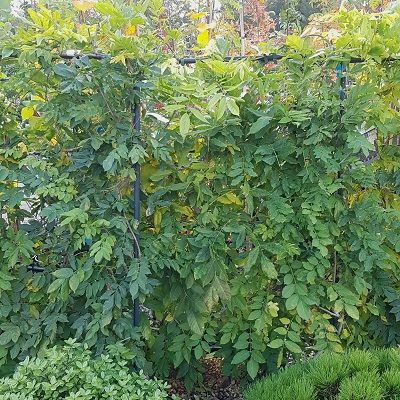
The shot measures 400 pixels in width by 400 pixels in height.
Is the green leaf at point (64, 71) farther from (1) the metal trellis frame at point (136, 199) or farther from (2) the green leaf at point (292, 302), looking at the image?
(2) the green leaf at point (292, 302)

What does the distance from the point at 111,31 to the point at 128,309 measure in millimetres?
1236

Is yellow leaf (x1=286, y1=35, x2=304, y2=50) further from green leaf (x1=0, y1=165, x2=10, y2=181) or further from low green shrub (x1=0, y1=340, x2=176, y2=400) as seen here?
low green shrub (x1=0, y1=340, x2=176, y2=400)

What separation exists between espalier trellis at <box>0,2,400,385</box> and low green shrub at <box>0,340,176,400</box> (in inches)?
10.6

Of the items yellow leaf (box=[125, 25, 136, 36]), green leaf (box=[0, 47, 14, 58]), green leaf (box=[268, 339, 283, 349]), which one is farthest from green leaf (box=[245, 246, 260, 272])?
green leaf (box=[0, 47, 14, 58])

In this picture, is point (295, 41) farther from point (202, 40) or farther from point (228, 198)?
point (228, 198)

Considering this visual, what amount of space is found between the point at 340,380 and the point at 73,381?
94 cm

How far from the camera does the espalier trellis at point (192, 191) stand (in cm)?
209

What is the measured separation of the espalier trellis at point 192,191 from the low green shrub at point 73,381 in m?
0.27

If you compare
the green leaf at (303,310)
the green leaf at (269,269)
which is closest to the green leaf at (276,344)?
the green leaf at (303,310)

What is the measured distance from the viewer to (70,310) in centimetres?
233

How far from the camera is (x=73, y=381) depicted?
1.73 meters

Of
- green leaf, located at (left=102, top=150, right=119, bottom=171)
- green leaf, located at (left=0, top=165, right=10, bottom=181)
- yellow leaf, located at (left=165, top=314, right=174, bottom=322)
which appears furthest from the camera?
yellow leaf, located at (left=165, top=314, right=174, bottom=322)

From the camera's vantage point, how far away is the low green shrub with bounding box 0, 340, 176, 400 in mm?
1675

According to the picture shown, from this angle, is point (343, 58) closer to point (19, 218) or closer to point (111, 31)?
point (111, 31)
